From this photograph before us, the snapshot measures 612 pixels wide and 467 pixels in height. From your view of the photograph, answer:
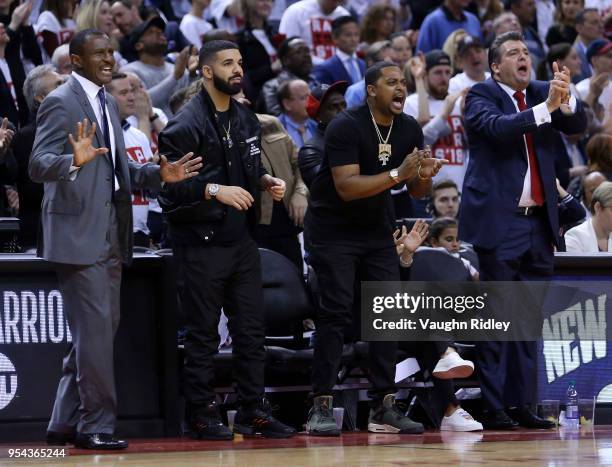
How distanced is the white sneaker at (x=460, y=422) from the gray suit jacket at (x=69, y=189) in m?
2.64

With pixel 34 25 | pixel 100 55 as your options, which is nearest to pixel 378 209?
pixel 100 55

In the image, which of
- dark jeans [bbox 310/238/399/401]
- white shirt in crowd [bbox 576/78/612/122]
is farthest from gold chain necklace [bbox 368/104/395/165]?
white shirt in crowd [bbox 576/78/612/122]

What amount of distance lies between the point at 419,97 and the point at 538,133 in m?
3.97

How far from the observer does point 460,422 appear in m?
8.74

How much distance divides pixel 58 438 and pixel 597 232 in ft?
14.7

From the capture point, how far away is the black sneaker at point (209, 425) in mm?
8062

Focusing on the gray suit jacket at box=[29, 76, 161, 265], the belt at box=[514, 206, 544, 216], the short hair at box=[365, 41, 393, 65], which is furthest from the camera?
the short hair at box=[365, 41, 393, 65]

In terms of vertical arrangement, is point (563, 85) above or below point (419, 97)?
below

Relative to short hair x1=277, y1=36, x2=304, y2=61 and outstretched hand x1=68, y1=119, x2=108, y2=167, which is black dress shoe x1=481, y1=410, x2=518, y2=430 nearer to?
outstretched hand x1=68, y1=119, x2=108, y2=167

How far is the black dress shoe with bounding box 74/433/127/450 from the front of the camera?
7543mm

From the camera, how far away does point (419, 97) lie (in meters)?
12.8

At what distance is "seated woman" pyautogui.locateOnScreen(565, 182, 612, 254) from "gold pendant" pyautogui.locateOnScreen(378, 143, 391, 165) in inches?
87.9

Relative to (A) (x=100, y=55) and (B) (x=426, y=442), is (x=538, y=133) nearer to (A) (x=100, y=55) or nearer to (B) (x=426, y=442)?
(B) (x=426, y=442)

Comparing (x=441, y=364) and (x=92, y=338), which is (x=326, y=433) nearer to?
(x=441, y=364)
